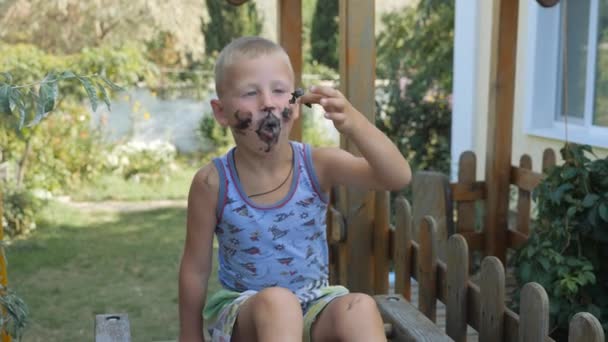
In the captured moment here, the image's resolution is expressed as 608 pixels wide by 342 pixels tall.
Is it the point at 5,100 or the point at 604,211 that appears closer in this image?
the point at 5,100

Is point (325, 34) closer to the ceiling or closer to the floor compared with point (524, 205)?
closer to the ceiling

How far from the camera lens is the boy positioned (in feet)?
6.31

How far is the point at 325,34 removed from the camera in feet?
A: 52.1

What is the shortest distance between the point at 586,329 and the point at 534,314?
0.24 m

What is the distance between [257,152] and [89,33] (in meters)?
12.5

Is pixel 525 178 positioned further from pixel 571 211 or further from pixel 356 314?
pixel 356 314

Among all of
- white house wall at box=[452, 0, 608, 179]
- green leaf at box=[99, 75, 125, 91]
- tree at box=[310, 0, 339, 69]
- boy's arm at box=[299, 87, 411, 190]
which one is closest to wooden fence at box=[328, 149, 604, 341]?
boy's arm at box=[299, 87, 411, 190]

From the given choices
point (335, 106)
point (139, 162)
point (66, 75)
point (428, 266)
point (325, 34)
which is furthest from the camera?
point (325, 34)

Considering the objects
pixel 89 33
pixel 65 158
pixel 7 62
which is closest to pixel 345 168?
pixel 7 62

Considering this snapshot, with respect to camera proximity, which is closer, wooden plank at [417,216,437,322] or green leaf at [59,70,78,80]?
green leaf at [59,70,78,80]

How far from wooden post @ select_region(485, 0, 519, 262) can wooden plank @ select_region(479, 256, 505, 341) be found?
1.92 m

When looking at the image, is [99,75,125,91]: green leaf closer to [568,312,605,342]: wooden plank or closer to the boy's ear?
the boy's ear

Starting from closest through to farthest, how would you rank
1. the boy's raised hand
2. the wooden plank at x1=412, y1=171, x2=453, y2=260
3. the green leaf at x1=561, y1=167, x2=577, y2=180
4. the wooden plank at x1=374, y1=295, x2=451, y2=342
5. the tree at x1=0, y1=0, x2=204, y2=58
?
the boy's raised hand
the wooden plank at x1=374, y1=295, x2=451, y2=342
the green leaf at x1=561, y1=167, x2=577, y2=180
the wooden plank at x1=412, y1=171, x2=453, y2=260
the tree at x1=0, y1=0, x2=204, y2=58

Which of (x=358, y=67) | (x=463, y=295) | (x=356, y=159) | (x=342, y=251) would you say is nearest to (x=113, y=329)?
(x=356, y=159)
